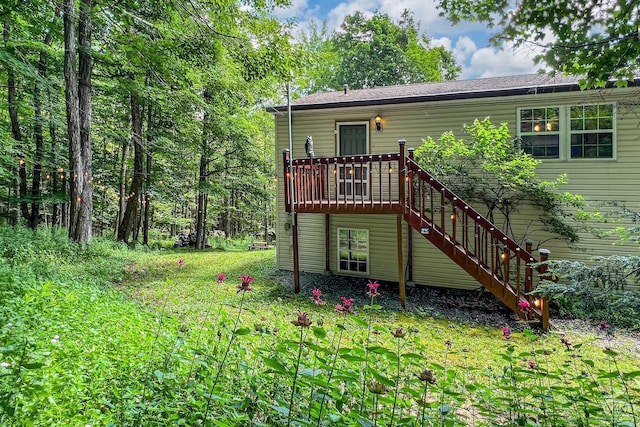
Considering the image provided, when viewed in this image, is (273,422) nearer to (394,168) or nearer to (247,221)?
(394,168)

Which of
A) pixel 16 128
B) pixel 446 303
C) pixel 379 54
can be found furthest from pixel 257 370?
pixel 379 54

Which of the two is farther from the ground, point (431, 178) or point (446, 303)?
point (431, 178)

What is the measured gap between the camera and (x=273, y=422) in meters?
1.71

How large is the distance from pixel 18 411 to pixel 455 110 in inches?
326

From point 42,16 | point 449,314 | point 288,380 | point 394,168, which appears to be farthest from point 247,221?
point 288,380

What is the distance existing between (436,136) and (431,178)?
2166 millimetres

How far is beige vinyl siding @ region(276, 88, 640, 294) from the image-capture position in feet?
22.1

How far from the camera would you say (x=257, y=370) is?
235 cm

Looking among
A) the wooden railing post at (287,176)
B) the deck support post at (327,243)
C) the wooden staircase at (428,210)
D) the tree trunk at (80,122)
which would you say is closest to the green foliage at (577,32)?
the wooden staircase at (428,210)

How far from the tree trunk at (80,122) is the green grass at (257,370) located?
7.22 feet

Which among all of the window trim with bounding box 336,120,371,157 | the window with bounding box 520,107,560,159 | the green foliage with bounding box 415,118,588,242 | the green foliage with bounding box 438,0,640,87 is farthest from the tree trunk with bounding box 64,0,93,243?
the window with bounding box 520,107,560,159

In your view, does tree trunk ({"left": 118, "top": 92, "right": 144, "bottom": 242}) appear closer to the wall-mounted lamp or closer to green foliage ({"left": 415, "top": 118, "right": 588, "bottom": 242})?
the wall-mounted lamp

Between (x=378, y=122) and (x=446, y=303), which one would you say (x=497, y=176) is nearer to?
(x=446, y=303)

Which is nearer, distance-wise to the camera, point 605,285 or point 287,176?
point 605,285
